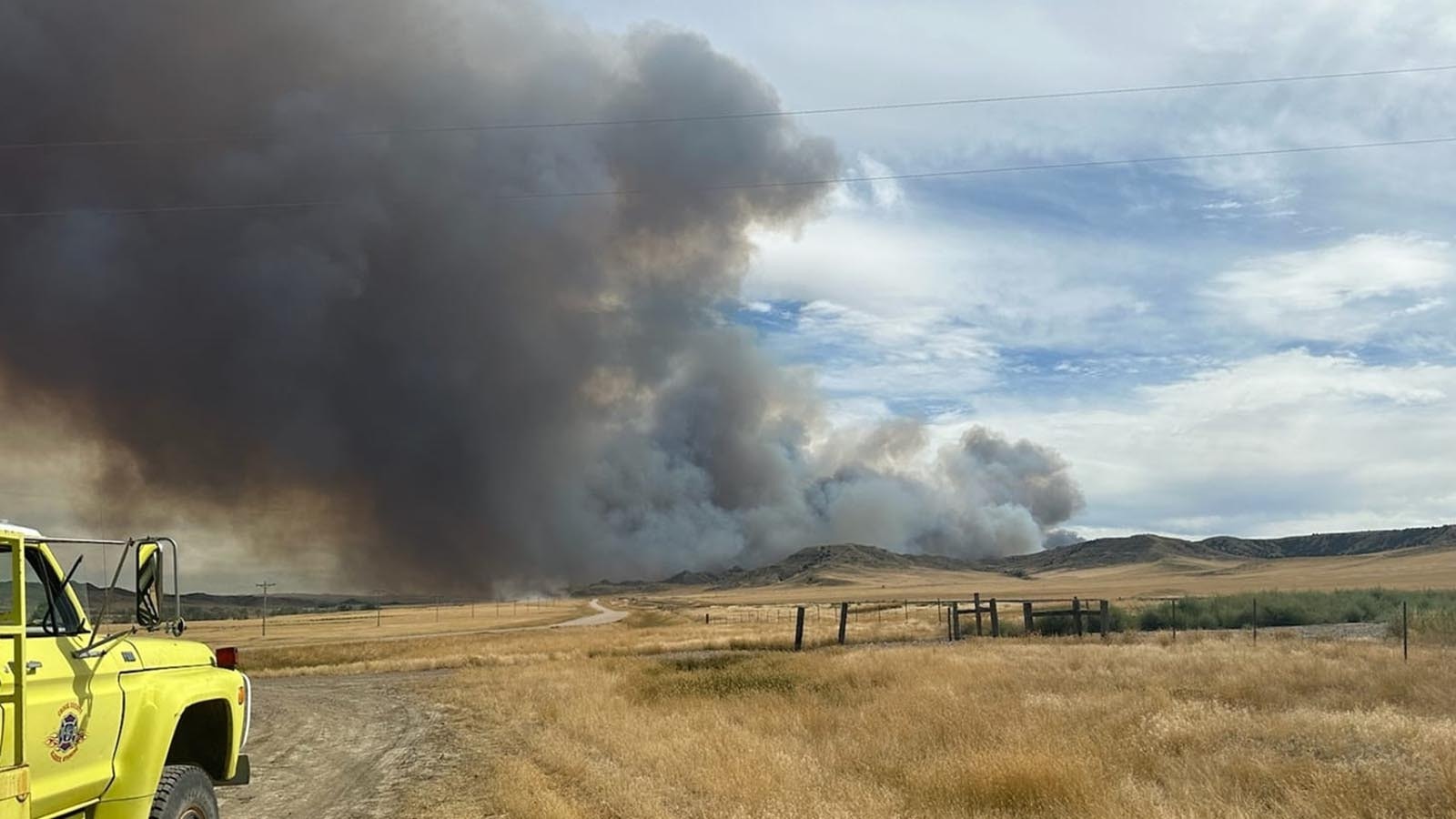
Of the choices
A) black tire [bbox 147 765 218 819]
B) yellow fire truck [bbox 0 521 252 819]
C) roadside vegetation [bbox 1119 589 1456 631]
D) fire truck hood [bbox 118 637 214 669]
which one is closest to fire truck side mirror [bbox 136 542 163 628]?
yellow fire truck [bbox 0 521 252 819]

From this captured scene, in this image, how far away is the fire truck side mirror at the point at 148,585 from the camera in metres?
6.89

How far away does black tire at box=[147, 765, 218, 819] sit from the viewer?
25.0ft

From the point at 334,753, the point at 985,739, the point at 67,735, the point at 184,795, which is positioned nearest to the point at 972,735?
the point at 985,739

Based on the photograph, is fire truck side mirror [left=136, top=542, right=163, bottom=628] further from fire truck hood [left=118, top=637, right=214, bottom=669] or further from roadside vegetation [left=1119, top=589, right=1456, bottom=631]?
roadside vegetation [left=1119, top=589, right=1456, bottom=631]

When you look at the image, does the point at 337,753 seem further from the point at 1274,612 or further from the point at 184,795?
the point at 1274,612

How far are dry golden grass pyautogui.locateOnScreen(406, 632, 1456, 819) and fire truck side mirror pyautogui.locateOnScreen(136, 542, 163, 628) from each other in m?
5.72

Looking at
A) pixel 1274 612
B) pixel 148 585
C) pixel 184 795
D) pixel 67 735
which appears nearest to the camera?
pixel 67 735

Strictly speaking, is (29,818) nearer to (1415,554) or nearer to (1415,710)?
(1415,710)

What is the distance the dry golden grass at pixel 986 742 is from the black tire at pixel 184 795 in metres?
4.01

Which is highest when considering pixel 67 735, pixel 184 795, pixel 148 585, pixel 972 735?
pixel 148 585

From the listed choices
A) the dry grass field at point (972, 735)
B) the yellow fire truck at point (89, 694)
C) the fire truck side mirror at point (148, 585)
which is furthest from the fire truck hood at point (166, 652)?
the dry grass field at point (972, 735)

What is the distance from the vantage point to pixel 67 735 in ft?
20.8

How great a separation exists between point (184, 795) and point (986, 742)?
10.3 m

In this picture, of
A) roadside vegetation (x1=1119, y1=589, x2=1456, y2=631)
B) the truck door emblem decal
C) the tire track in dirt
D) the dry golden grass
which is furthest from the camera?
roadside vegetation (x1=1119, y1=589, x2=1456, y2=631)
